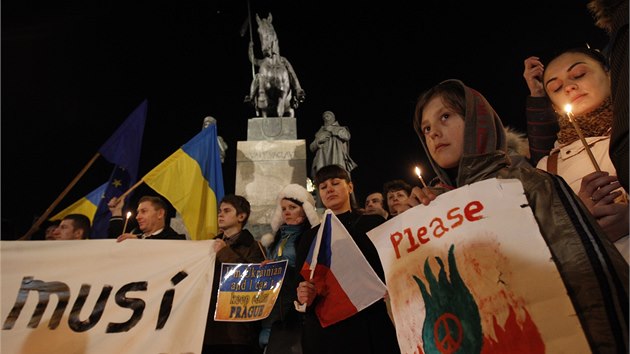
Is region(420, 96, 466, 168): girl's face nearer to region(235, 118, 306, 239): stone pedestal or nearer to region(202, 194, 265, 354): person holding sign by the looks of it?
region(202, 194, 265, 354): person holding sign

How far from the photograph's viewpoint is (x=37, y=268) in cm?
328

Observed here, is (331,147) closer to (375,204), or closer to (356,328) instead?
(375,204)

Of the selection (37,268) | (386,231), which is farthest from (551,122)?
(37,268)

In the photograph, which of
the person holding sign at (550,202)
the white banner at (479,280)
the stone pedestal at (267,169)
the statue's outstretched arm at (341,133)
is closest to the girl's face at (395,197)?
the person holding sign at (550,202)

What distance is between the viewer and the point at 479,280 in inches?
49.8

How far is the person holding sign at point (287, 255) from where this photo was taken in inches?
128

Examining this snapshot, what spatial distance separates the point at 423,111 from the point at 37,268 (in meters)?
3.31

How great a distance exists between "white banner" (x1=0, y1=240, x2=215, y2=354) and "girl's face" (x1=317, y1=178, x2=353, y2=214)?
1.09 metres

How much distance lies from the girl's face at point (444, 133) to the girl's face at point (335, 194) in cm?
155

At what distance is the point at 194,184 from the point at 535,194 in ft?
14.9

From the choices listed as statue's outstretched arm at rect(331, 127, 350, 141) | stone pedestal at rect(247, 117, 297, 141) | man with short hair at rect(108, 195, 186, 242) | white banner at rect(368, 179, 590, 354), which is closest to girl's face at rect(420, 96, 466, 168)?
white banner at rect(368, 179, 590, 354)

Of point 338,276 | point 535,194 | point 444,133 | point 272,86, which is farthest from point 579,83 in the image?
point 272,86

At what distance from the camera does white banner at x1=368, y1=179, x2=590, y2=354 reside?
1.08m

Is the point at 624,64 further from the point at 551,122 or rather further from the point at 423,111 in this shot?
the point at 551,122
